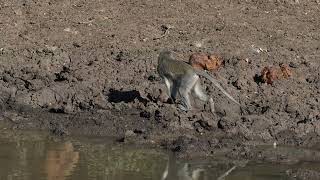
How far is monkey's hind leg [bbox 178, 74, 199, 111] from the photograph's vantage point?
12789 millimetres

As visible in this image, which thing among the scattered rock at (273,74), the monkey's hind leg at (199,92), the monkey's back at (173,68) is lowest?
the monkey's hind leg at (199,92)

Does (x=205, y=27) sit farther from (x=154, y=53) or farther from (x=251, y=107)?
(x=251, y=107)

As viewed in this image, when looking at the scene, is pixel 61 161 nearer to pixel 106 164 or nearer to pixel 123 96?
pixel 106 164

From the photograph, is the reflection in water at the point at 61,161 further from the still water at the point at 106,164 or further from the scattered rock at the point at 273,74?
the scattered rock at the point at 273,74

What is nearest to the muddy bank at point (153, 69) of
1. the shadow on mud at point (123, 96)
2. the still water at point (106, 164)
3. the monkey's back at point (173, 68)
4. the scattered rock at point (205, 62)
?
the shadow on mud at point (123, 96)

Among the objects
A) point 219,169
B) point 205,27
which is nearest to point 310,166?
point 219,169

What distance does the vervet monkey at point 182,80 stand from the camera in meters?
12.8

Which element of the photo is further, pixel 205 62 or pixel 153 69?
pixel 153 69

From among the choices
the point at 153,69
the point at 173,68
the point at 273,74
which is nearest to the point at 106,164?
the point at 173,68

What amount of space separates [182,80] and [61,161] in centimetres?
248

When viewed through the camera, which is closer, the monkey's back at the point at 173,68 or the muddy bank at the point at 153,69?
the muddy bank at the point at 153,69

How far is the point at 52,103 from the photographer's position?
13742 mm

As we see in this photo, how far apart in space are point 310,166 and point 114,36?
5962 mm

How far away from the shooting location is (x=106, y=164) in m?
11.2
